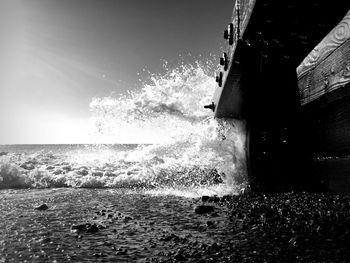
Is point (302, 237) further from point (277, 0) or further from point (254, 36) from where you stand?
point (277, 0)

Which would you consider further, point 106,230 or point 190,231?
point 106,230

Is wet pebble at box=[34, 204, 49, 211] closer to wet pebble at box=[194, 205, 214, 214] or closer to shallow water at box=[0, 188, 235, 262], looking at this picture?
shallow water at box=[0, 188, 235, 262]

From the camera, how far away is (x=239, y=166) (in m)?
6.37

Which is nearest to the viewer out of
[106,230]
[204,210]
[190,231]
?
[190,231]

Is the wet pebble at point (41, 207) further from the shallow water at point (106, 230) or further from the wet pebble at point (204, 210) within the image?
the wet pebble at point (204, 210)

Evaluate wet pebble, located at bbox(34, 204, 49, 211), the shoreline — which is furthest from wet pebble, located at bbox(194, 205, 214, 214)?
wet pebble, located at bbox(34, 204, 49, 211)

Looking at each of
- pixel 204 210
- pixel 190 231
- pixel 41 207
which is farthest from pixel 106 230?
pixel 41 207

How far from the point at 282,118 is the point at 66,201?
201 inches

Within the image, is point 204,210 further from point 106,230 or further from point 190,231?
point 106,230

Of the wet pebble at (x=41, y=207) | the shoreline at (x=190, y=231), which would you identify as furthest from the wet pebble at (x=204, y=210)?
the wet pebble at (x=41, y=207)

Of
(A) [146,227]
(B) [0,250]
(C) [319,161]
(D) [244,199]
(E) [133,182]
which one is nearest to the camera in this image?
(B) [0,250]

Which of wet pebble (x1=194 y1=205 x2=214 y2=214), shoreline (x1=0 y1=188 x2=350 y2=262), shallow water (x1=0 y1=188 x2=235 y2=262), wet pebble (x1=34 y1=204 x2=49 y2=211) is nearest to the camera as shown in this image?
shoreline (x1=0 y1=188 x2=350 y2=262)

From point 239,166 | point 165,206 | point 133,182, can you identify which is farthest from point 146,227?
point 133,182

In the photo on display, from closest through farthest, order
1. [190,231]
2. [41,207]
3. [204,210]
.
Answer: [190,231] < [204,210] < [41,207]
